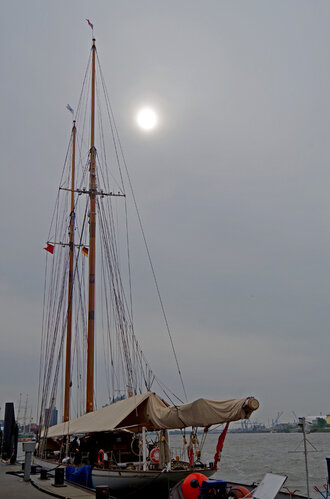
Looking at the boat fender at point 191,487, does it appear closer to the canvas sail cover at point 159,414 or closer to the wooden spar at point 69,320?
the canvas sail cover at point 159,414

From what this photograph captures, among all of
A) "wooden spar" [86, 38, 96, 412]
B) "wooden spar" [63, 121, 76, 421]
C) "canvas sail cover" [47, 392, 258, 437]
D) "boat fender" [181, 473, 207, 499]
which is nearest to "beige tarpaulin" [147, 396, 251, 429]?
"canvas sail cover" [47, 392, 258, 437]

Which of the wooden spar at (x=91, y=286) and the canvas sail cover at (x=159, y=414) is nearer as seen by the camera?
the canvas sail cover at (x=159, y=414)

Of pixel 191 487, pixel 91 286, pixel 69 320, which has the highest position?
pixel 91 286

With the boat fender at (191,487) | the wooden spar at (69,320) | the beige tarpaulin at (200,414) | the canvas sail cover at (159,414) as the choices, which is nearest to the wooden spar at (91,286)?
the wooden spar at (69,320)

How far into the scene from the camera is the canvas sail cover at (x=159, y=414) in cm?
1428

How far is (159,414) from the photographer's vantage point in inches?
663

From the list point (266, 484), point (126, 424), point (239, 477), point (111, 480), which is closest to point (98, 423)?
point (126, 424)

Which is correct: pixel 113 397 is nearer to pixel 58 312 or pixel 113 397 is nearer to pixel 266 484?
pixel 58 312

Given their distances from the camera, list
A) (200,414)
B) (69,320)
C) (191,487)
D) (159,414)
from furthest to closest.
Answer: (69,320) < (159,414) < (200,414) < (191,487)

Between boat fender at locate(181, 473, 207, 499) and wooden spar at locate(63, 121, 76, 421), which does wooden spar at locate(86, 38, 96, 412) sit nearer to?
wooden spar at locate(63, 121, 76, 421)

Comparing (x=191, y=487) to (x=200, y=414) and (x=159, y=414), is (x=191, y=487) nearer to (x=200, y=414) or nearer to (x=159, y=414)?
Answer: (x=200, y=414)

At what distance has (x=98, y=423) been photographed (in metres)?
18.8

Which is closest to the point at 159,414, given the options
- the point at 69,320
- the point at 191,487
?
the point at 191,487

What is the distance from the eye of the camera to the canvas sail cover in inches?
562
